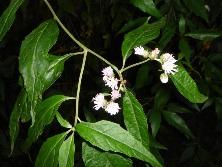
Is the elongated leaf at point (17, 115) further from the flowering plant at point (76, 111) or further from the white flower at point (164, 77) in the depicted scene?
the white flower at point (164, 77)

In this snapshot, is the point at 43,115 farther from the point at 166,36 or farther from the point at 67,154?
the point at 166,36

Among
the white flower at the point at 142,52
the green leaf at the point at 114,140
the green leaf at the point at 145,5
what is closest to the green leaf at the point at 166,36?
the green leaf at the point at 145,5

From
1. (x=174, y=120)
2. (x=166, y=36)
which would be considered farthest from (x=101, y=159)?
(x=174, y=120)

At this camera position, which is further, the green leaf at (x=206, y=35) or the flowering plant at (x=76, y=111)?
the green leaf at (x=206, y=35)

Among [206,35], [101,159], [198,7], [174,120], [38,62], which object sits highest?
[38,62]

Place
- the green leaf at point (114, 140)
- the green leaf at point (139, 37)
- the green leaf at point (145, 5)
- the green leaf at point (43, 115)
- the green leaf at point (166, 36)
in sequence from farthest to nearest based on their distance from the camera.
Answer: the green leaf at point (166, 36)
the green leaf at point (145, 5)
the green leaf at point (139, 37)
the green leaf at point (43, 115)
the green leaf at point (114, 140)

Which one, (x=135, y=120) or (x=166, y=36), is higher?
(x=135, y=120)

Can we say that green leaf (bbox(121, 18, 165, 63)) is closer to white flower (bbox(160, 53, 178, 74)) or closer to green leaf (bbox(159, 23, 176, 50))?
white flower (bbox(160, 53, 178, 74))

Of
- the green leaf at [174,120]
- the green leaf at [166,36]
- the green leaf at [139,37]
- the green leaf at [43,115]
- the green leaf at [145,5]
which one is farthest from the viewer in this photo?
the green leaf at [174,120]
